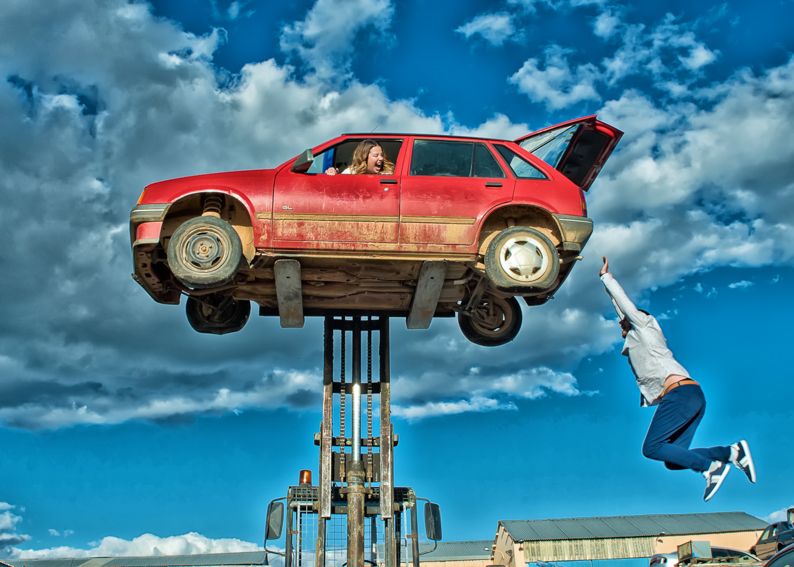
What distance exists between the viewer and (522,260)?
23.2 ft

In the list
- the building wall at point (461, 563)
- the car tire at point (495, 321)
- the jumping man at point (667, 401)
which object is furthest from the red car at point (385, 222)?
the building wall at point (461, 563)

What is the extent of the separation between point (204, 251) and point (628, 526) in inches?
1233

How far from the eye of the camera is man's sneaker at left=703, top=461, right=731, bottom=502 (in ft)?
17.9

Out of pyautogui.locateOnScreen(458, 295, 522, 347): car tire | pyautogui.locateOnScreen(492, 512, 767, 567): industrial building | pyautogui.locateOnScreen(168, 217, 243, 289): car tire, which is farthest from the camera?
pyautogui.locateOnScreen(492, 512, 767, 567): industrial building

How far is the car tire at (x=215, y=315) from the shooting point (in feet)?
27.9

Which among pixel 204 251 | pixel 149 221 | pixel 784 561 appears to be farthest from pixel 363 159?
pixel 784 561

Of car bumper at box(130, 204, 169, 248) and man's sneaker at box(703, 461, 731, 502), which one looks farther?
car bumper at box(130, 204, 169, 248)

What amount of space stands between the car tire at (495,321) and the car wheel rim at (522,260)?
1752 millimetres

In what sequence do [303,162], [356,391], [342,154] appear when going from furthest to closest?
[356,391] < [342,154] < [303,162]

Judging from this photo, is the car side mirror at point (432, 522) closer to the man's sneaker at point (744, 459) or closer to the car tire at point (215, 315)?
the car tire at point (215, 315)

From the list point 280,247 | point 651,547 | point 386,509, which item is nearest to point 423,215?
point 280,247

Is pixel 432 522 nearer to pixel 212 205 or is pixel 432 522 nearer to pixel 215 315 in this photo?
pixel 215 315

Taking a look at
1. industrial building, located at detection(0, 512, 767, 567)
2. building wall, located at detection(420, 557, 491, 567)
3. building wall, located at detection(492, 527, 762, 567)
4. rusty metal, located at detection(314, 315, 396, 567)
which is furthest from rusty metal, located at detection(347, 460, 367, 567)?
building wall, located at detection(420, 557, 491, 567)

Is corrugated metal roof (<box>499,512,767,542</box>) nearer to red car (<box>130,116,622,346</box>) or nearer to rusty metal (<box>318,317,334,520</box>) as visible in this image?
rusty metal (<box>318,317,334,520</box>)
